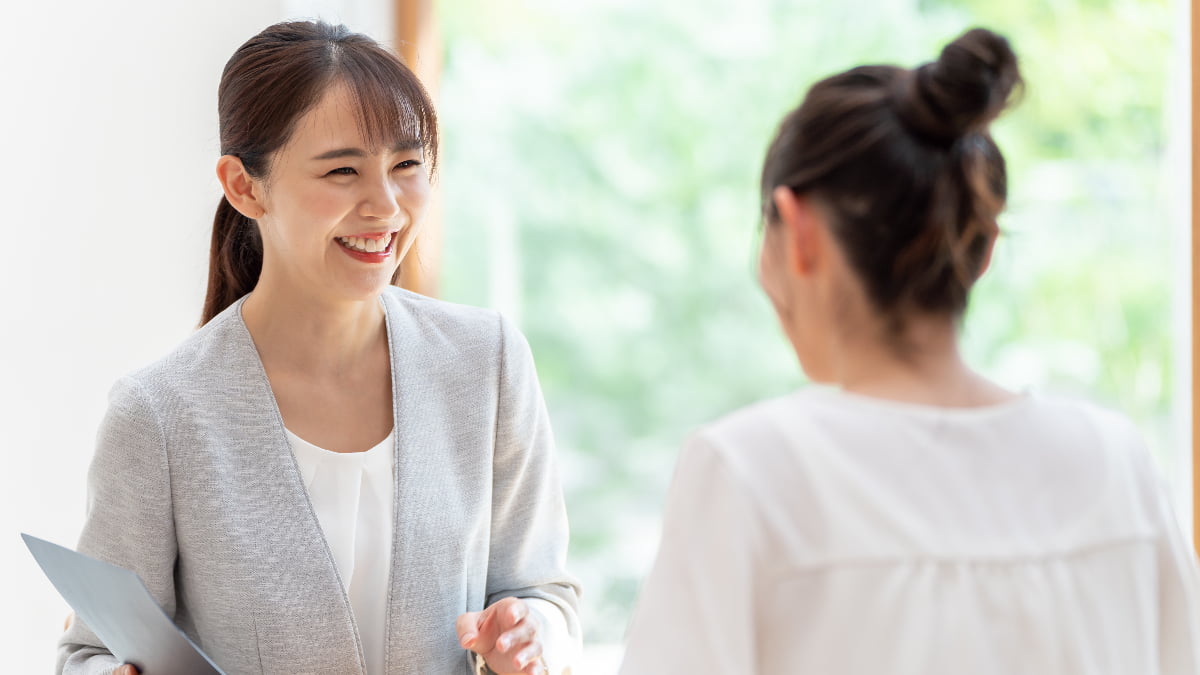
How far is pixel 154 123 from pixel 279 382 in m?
0.79

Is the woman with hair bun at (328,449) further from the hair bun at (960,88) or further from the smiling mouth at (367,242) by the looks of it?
the hair bun at (960,88)

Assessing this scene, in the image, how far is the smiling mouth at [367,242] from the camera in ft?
4.45

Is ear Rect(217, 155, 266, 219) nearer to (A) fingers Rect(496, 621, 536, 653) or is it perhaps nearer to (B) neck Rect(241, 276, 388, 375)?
(B) neck Rect(241, 276, 388, 375)

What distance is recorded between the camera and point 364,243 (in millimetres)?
1359

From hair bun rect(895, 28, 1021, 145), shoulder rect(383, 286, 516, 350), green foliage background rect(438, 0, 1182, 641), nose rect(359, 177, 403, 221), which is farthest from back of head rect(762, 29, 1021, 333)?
green foliage background rect(438, 0, 1182, 641)

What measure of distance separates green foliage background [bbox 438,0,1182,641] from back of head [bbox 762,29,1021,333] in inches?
101

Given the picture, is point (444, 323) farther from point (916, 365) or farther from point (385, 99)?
point (916, 365)

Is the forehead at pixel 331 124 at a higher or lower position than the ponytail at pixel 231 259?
higher

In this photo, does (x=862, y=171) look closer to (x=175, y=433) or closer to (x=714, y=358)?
(x=175, y=433)

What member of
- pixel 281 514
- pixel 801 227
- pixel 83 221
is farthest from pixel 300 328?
pixel 801 227

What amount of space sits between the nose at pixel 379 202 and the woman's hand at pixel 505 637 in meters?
0.49

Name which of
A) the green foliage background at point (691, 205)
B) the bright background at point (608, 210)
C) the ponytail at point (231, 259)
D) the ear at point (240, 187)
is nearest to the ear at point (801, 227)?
the bright background at point (608, 210)

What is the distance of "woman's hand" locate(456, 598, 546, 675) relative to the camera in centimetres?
130

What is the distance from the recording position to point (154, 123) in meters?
1.96
